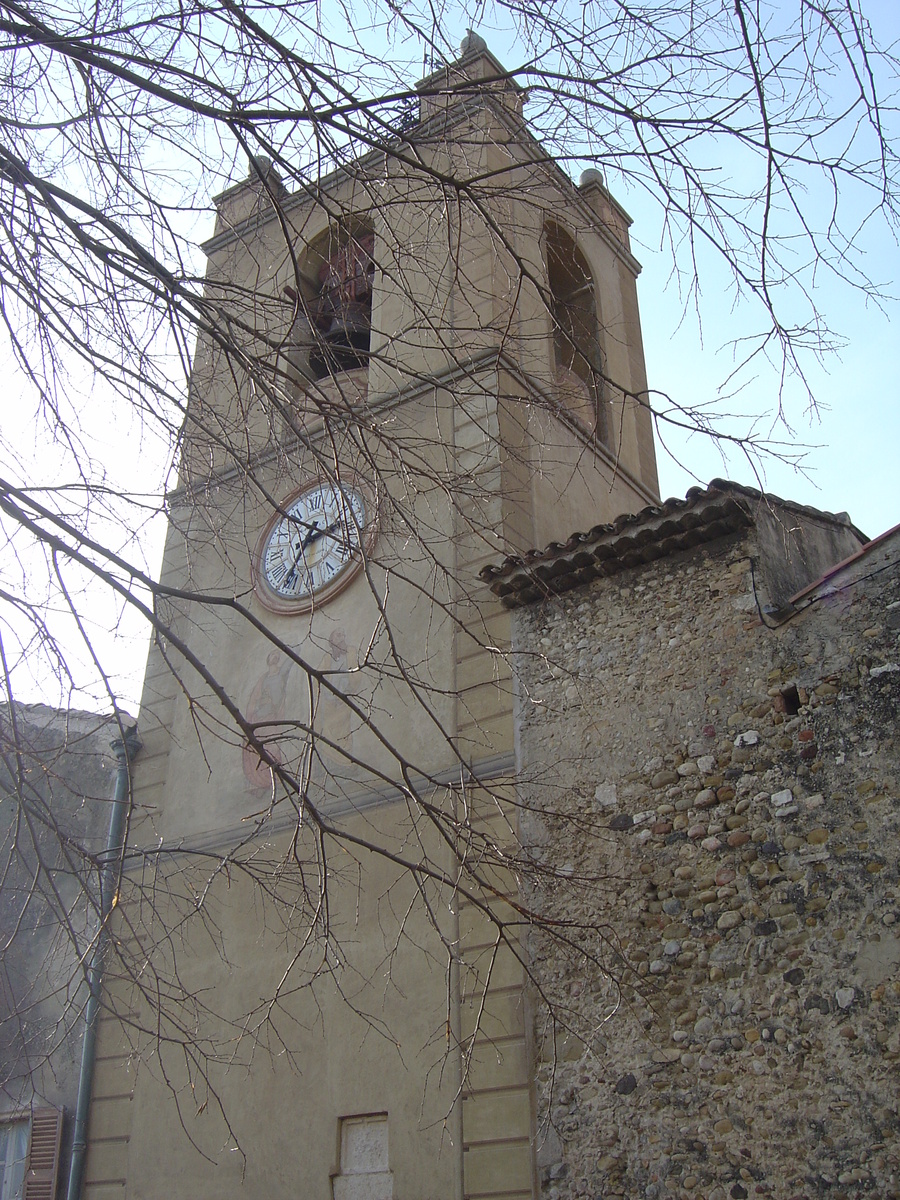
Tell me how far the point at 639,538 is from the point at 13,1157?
6.48 m

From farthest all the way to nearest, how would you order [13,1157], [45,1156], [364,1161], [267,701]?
1. [267,701]
2. [13,1157]
3. [45,1156]
4. [364,1161]

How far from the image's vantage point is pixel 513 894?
6.27m

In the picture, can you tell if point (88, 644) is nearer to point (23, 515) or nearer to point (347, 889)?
point (23, 515)

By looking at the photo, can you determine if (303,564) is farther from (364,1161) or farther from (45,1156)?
(45,1156)

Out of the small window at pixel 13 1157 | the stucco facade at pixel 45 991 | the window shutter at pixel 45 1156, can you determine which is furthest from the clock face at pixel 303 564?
the small window at pixel 13 1157

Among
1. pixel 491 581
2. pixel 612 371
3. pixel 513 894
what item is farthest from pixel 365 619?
pixel 612 371

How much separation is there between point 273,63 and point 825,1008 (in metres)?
4.66

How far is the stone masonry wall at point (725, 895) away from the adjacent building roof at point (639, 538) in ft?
0.51

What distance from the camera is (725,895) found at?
5.64m

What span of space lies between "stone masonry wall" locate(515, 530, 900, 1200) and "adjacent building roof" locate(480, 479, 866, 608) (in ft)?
0.51

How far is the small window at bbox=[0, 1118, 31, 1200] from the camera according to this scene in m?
7.77

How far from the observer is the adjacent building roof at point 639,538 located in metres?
6.45

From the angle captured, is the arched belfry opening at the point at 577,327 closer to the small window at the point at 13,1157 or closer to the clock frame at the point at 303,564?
the clock frame at the point at 303,564

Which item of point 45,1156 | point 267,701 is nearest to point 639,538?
point 267,701
